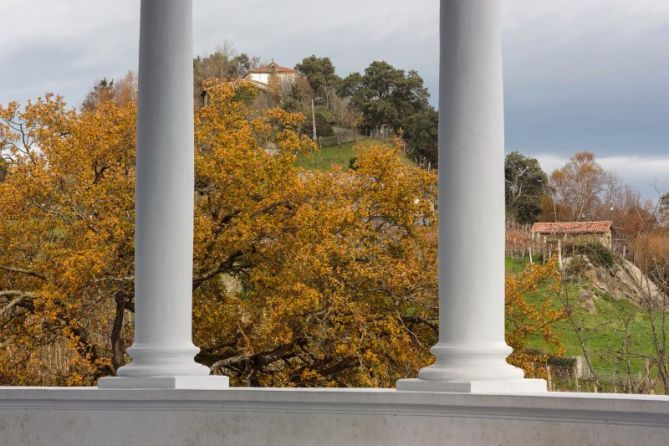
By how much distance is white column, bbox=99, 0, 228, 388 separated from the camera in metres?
79.4

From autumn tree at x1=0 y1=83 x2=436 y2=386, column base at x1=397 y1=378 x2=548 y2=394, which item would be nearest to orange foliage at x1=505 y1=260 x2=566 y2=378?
autumn tree at x1=0 y1=83 x2=436 y2=386

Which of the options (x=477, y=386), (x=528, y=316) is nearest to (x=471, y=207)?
(x=477, y=386)

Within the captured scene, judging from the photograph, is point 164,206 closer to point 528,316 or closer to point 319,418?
point 319,418

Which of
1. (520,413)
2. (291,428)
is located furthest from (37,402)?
(520,413)

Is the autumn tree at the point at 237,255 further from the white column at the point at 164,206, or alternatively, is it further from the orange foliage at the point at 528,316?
the white column at the point at 164,206

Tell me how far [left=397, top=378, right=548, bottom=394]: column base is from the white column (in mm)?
19736

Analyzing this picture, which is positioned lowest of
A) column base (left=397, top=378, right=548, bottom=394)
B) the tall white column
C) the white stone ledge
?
the white stone ledge

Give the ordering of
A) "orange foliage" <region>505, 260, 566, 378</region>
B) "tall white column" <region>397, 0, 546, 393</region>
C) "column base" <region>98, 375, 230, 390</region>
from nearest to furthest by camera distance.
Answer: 1. "tall white column" <region>397, 0, 546, 393</region>
2. "column base" <region>98, 375, 230, 390</region>
3. "orange foliage" <region>505, 260, 566, 378</region>

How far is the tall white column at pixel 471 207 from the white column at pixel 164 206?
21220mm

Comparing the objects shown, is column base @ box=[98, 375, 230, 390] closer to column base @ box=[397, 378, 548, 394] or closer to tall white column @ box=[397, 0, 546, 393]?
column base @ box=[397, 378, 548, 394]

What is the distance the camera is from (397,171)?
16325cm

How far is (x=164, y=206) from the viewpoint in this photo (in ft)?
263

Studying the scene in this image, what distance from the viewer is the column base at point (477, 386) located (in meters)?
65.2

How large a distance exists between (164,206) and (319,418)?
73.3ft
